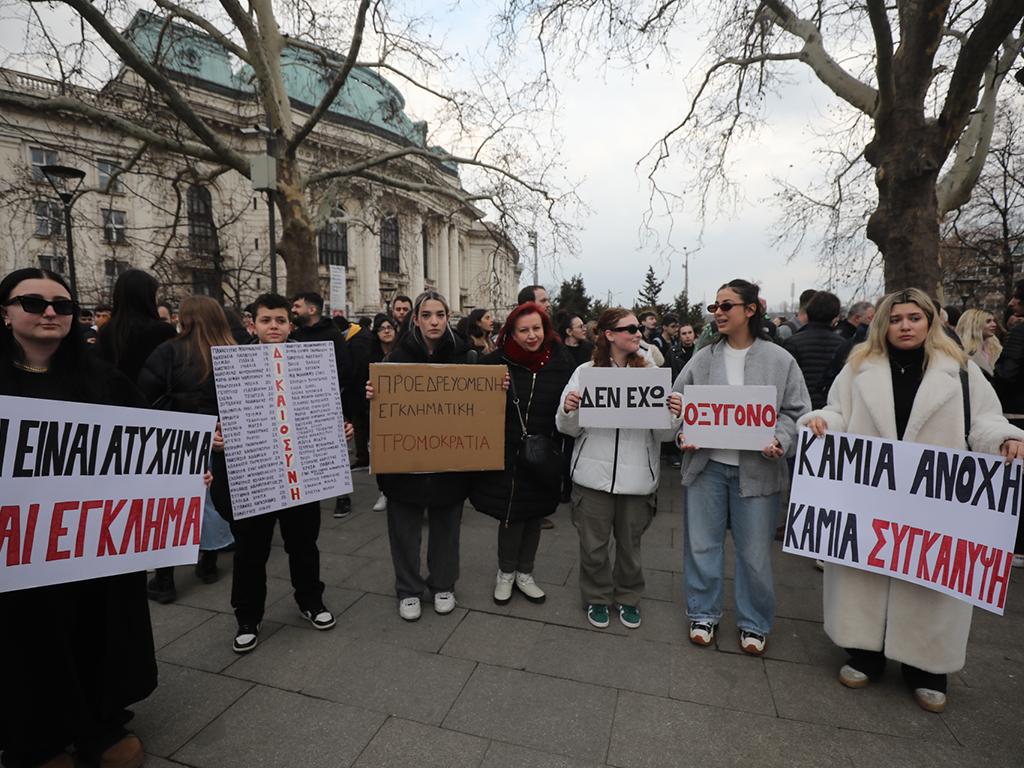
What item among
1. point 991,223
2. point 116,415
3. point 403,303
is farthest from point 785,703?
point 991,223

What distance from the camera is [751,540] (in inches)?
120

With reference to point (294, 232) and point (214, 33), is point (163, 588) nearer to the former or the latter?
point (294, 232)

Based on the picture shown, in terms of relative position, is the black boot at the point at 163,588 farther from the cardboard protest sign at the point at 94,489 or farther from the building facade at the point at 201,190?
the building facade at the point at 201,190

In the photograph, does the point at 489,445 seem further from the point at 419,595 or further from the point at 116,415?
the point at 116,415

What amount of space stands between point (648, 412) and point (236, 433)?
229 cm

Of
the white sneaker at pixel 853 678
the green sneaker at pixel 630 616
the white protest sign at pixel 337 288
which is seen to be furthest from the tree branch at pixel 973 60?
the white protest sign at pixel 337 288

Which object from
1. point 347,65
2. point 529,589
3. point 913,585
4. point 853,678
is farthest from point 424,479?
point 347,65

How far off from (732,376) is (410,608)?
2.46 m

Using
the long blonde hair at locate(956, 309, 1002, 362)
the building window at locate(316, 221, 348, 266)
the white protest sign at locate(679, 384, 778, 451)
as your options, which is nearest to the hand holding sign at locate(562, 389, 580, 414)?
the white protest sign at locate(679, 384, 778, 451)

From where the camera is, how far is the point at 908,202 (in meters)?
7.01

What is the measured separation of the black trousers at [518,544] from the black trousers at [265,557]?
120 cm

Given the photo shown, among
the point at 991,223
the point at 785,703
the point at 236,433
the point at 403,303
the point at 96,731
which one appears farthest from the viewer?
the point at 991,223

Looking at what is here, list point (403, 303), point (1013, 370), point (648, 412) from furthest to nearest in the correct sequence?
point (403, 303), point (1013, 370), point (648, 412)

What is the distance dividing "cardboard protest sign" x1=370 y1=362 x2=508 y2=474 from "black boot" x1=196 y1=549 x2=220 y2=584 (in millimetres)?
1781
